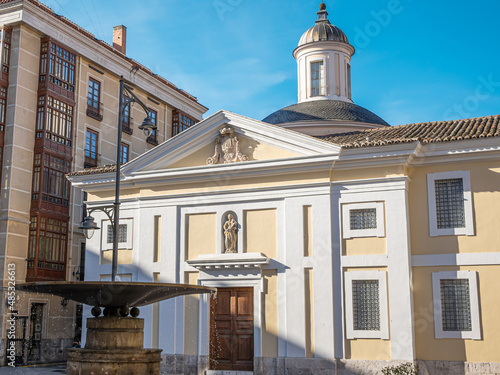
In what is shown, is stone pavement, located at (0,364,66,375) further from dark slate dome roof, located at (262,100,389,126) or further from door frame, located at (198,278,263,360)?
dark slate dome roof, located at (262,100,389,126)

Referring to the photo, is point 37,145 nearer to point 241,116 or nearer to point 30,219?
point 30,219

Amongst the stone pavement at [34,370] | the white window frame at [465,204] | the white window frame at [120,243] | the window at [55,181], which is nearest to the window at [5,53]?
the window at [55,181]

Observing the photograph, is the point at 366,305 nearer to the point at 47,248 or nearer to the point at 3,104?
the point at 47,248

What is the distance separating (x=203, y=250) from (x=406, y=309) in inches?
254

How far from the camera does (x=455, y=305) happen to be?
17.0m

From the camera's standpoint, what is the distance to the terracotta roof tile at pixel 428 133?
17.4 meters

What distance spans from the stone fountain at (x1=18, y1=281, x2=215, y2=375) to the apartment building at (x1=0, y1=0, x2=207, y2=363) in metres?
15.6

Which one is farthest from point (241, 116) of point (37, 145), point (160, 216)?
point (37, 145)

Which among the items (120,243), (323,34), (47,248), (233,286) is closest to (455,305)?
(233,286)

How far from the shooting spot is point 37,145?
27.2m

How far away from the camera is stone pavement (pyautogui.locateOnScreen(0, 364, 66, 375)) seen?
2181cm

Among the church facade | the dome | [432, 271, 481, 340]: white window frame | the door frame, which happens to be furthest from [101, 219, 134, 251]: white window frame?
the dome

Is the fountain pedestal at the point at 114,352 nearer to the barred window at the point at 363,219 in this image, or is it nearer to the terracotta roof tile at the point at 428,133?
the barred window at the point at 363,219

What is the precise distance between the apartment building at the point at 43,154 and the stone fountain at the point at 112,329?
15.6 m
